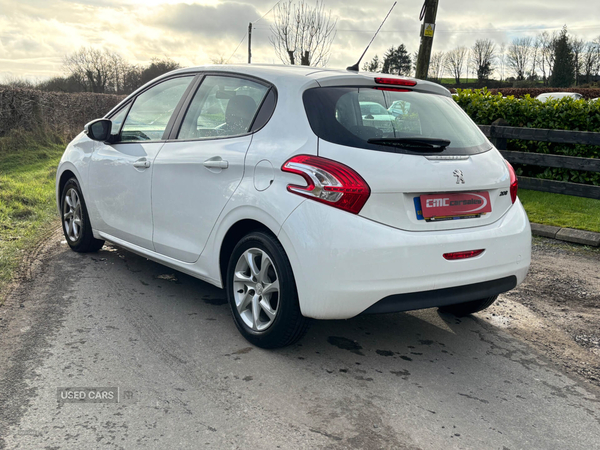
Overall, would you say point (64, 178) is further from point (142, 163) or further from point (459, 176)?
point (459, 176)

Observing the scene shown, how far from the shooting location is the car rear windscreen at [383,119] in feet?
10.9

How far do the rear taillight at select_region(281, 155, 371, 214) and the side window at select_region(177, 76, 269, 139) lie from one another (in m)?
0.77

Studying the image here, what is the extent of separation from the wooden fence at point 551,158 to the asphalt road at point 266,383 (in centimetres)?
450

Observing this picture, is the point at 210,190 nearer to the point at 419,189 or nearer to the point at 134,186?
the point at 134,186

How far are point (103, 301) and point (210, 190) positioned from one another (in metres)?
1.38

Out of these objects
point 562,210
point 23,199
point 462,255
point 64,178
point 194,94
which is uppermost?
point 194,94

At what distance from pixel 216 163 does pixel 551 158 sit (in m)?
6.15

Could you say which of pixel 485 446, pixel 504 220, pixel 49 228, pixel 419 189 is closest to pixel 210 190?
pixel 419 189

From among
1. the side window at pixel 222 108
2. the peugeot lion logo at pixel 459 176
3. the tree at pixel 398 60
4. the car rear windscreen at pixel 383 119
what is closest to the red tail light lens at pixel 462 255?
the peugeot lion logo at pixel 459 176

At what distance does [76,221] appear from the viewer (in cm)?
580

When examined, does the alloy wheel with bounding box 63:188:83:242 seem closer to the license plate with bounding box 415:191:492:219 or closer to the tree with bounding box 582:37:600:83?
the license plate with bounding box 415:191:492:219

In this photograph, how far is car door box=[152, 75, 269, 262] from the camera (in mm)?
3791

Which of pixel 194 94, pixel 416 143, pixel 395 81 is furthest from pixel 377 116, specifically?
pixel 194 94

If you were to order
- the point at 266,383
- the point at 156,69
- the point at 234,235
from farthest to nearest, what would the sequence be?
the point at 156,69 → the point at 234,235 → the point at 266,383
